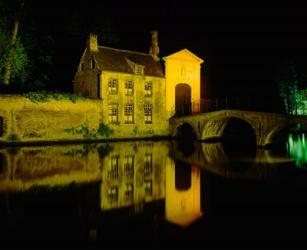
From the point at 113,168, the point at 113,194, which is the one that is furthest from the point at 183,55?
the point at 113,194

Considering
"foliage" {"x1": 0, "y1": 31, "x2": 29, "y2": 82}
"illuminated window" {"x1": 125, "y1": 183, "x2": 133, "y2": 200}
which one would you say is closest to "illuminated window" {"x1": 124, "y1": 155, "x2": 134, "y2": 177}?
"illuminated window" {"x1": 125, "y1": 183, "x2": 133, "y2": 200}

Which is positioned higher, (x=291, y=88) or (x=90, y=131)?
(x=291, y=88)

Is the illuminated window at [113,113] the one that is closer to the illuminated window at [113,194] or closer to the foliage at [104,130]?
the foliage at [104,130]

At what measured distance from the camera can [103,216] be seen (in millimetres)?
8859

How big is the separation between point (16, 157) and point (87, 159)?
3.75 metres

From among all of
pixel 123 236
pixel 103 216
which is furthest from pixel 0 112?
pixel 123 236

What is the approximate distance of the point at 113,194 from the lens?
11.2 m

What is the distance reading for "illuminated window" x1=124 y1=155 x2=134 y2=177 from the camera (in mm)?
14900

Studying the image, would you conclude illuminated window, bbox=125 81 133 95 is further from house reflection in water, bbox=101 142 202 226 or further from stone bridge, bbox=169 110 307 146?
house reflection in water, bbox=101 142 202 226

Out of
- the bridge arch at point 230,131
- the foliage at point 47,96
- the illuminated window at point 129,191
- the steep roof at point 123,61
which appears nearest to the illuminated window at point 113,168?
the illuminated window at point 129,191

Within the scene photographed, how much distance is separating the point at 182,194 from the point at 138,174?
3.78 meters

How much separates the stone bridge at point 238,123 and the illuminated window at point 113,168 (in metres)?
11.8

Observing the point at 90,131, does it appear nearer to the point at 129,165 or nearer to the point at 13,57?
the point at 13,57

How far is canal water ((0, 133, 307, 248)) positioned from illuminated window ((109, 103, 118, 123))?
555 inches
